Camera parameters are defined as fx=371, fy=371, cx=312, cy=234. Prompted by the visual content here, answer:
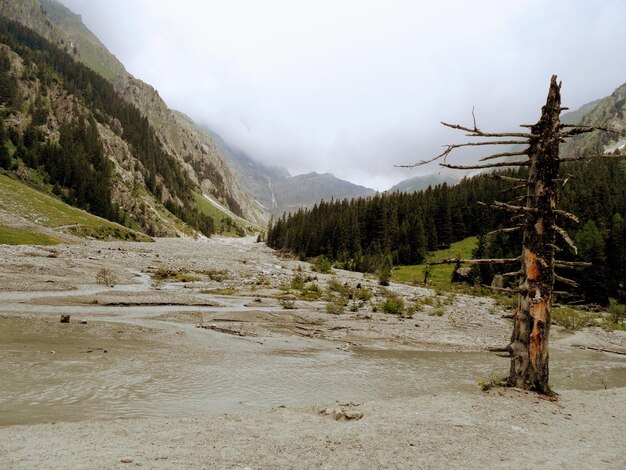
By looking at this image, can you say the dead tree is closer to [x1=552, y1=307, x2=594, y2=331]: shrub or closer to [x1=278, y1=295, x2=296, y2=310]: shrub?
[x1=278, y1=295, x2=296, y2=310]: shrub

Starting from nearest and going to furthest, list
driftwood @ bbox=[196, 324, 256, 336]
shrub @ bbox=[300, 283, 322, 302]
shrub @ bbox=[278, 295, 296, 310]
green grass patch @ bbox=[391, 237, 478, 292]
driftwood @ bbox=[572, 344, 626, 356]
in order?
driftwood @ bbox=[196, 324, 256, 336], driftwood @ bbox=[572, 344, 626, 356], shrub @ bbox=[278, 295, 296, 310], shrub @ bbox=[300, 283, 322, 302], green grass patch @ bbox=[391, 237, 478, 292]

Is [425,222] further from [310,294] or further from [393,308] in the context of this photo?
[393,308]

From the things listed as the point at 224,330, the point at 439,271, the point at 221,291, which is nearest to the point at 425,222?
the point at 439,271

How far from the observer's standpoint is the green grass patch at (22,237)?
165 feet

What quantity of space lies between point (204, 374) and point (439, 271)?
7261 centimetres

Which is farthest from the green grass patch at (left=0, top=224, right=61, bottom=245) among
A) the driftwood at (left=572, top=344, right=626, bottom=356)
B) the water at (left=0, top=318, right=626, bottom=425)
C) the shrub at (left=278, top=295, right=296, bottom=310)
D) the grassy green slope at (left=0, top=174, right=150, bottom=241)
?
the driftwood at (left=572, top=344, right=626, bottom=356)

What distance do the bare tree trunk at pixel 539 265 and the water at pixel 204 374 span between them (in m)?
2.93

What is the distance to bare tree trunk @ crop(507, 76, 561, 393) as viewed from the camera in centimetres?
978

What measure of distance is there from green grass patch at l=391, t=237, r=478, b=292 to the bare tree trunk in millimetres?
47562

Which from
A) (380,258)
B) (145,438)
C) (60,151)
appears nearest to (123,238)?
(60,151)

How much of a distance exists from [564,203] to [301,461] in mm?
101789

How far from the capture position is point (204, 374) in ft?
37.5

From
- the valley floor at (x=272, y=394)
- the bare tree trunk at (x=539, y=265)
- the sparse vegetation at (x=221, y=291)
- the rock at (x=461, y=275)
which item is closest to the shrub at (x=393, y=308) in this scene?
the valley floor at (x=272, y=394)

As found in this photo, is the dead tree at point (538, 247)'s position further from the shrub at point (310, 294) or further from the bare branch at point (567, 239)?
the shrub at point (310, 294)
